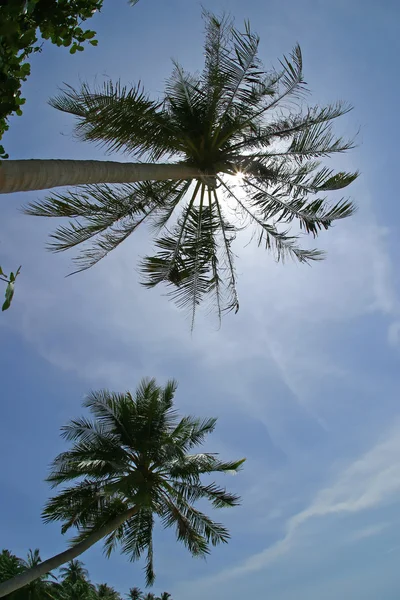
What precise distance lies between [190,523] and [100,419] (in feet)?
13.7

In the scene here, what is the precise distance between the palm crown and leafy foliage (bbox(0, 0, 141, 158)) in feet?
41.1

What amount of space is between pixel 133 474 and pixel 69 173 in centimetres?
1123

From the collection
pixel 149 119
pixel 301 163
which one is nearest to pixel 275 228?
pixel 301 163

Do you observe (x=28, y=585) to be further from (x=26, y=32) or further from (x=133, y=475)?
(x=26, y=32)

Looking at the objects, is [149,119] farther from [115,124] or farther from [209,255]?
[209,255]

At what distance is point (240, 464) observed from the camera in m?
16.2

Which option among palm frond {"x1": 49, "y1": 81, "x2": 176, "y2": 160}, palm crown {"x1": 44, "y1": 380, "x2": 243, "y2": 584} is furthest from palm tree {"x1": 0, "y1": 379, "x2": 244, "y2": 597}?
palm frond {"x1": 49, "y1": 81, "x2": 176, "y2": 160}

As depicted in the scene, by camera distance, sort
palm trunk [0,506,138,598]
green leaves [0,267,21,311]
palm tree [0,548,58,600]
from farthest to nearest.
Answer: palm tree [0,548,58,600] < palm trunk [0,506,138,598] < green leaves [0,267,21,311]

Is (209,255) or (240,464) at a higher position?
(209,255)

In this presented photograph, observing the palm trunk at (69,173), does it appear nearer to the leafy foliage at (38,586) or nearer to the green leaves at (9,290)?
the green leaves at (9,290)

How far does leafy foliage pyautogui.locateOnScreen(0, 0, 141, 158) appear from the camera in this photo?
2453 mm

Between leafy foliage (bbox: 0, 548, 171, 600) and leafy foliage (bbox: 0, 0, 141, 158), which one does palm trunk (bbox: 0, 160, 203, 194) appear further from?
leafy foliage (bbox: 0, 548, 171, 600)

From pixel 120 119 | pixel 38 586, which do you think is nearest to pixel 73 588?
pixel 38 586

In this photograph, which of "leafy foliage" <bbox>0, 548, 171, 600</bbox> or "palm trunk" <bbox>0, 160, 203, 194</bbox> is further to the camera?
"leafy foliage" <bbox>0, 548, 171, 600</bbox>
